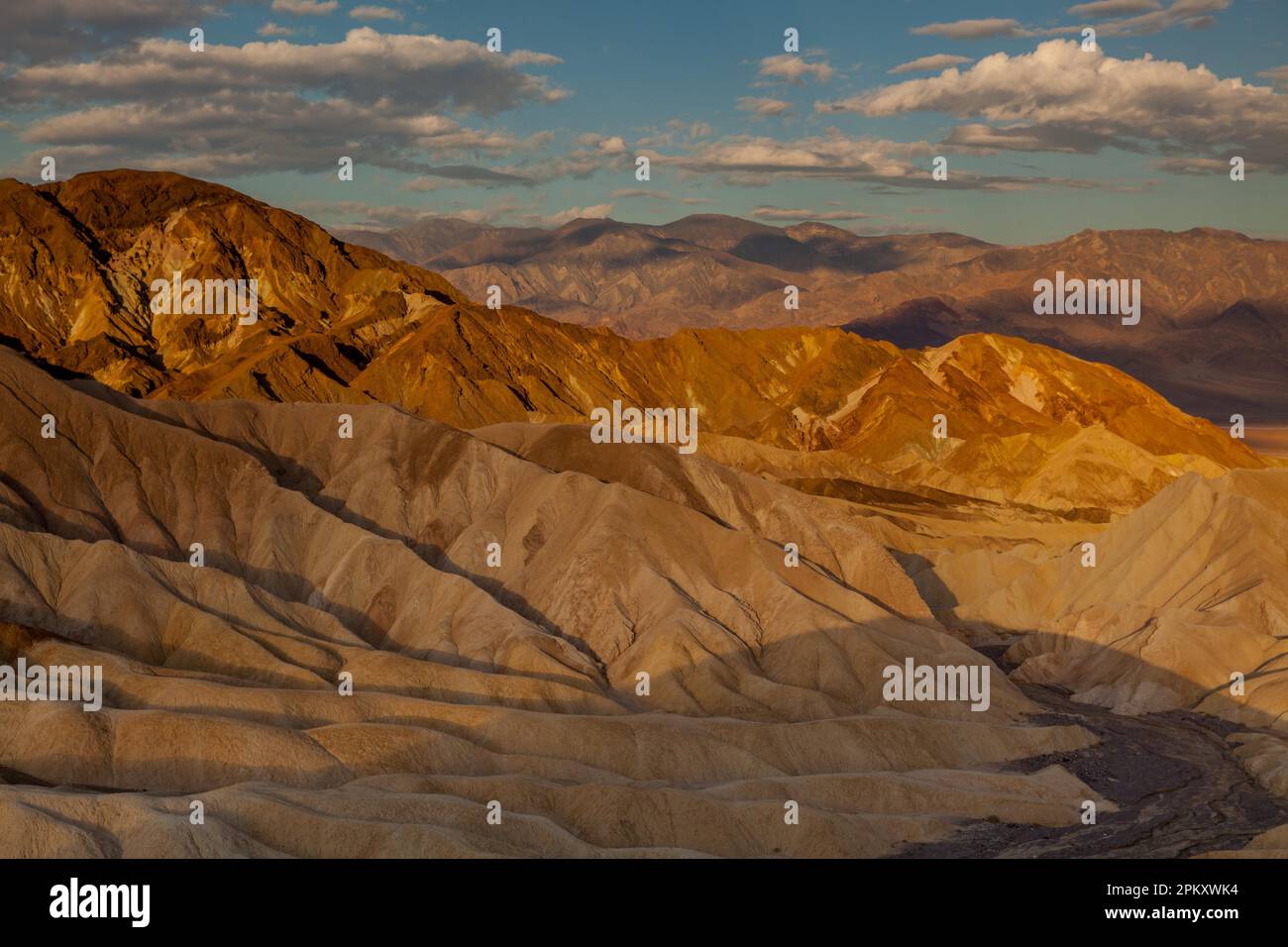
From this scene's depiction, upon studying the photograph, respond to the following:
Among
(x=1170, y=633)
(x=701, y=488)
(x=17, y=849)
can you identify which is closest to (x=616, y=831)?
(x=17, y=849)

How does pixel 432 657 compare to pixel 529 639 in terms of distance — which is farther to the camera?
pixel 432 657

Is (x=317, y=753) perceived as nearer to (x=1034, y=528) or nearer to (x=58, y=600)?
(x=58, y=600)

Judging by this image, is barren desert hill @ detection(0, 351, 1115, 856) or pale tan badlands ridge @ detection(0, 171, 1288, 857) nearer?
barren desert hill @ detection(0, 351, 1115, 856)

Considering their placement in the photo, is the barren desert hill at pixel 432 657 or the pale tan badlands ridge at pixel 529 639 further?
the pale tan badlands ridge at pixel 529 639

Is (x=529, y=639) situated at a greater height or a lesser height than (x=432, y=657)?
greater
